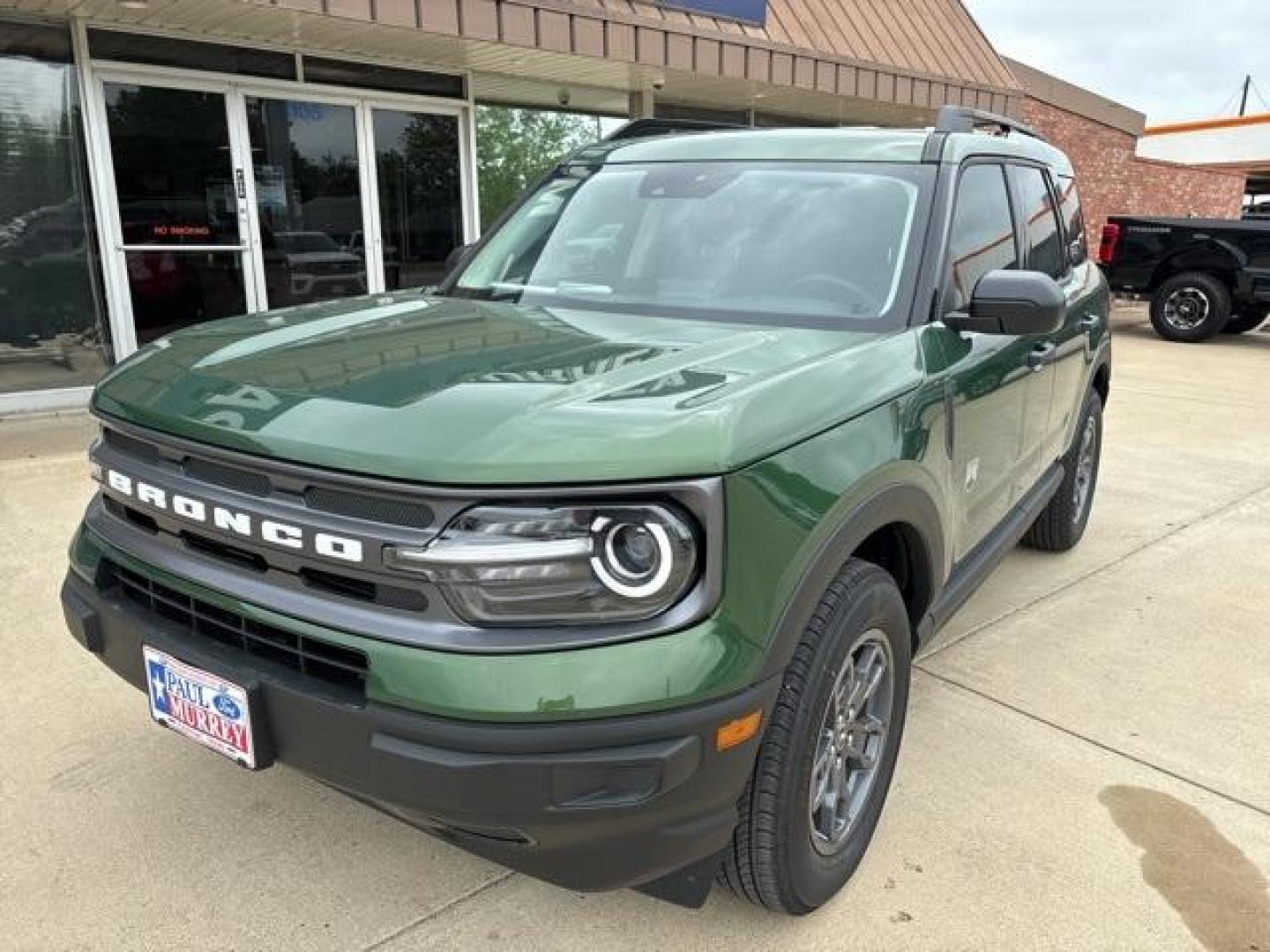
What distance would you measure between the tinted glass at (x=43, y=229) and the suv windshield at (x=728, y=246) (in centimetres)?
532

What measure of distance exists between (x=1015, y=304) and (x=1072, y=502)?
2470mm

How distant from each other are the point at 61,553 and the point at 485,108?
6602 mm

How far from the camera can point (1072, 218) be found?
4609 mm

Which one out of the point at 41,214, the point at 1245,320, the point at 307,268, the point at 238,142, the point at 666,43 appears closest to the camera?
→ the point at 41,214

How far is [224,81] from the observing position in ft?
25.2

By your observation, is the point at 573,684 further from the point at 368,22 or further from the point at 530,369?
the point at 368,22

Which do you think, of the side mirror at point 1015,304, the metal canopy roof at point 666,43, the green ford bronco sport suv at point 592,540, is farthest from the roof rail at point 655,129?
the metal canopy roof at point 666,43

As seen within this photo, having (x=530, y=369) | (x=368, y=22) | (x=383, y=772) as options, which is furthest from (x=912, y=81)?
(x=383, y=772)

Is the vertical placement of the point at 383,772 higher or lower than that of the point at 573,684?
lower

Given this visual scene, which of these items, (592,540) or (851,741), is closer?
(592,540)

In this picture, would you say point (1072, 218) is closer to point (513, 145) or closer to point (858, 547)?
point (858, 547)

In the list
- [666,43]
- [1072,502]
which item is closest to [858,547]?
[1072,502]

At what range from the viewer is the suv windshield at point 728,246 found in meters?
2.80

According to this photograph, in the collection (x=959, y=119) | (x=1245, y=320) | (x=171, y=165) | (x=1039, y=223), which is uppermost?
(x=171, y=165)
